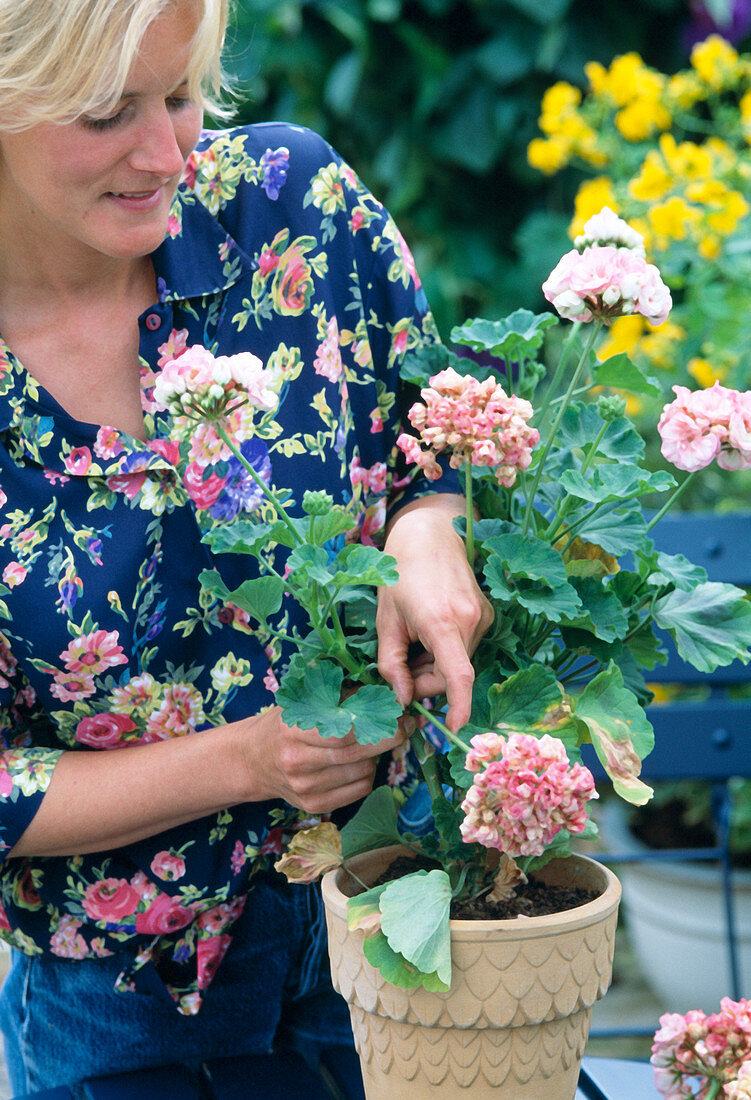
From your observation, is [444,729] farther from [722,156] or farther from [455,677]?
[722,156]

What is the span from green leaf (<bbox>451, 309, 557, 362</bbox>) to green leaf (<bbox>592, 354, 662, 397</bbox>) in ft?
0.17

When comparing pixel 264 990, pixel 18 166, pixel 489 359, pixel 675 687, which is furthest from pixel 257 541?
pixel 675 687

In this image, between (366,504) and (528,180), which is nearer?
(366,504)

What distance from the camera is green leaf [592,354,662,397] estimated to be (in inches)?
36.3

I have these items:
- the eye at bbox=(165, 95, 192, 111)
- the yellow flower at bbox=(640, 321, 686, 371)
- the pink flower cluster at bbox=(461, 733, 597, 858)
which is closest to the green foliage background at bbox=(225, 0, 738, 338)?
the yellow flower at bbox=(640, 321, 686, 371)

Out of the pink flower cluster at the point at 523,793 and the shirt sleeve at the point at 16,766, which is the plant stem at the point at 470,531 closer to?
the pink flower cluster at the point at 523,793

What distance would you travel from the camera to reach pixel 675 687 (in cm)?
263

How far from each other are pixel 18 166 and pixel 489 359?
4.01 feet

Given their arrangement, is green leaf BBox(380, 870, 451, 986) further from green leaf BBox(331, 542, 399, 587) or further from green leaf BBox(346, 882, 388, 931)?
green leaf BBox(331, 542, 399, 587)

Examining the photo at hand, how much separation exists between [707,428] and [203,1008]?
2.44 ft

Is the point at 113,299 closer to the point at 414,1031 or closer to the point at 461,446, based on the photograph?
the point at 461,446

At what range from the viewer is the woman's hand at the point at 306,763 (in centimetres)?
89

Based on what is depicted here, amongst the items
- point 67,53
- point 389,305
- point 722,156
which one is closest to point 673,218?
point 722,156

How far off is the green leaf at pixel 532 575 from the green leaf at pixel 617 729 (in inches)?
2.2
